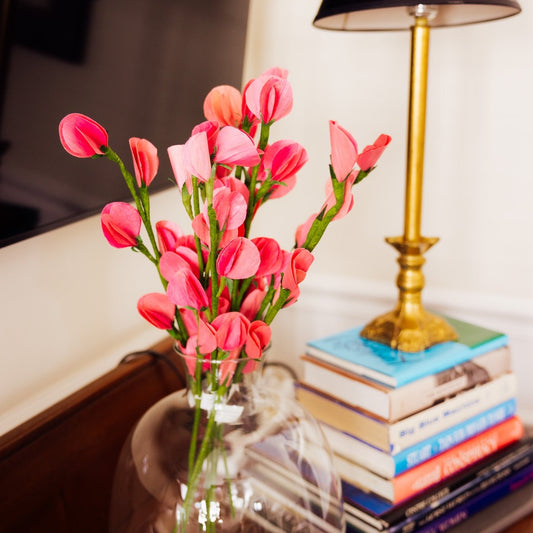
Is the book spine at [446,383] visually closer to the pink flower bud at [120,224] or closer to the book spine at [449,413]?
the book spine at [449,413]

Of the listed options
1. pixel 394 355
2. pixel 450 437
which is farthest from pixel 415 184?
pixel 450 437

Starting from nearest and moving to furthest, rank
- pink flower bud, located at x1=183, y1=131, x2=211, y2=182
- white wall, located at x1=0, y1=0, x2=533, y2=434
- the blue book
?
pink flower bud, located at x1=183, y1=131, x2=211, y2=182
the blue book
white wall, located at x1=0, y1=0, x2=533, y2=434

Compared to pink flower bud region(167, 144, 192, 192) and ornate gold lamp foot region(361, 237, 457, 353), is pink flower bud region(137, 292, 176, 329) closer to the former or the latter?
pink flower bud region(167, 144, 192, 192)

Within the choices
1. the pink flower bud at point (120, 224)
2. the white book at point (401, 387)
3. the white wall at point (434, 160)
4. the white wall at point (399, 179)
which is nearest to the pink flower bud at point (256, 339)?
the pink flower bud at point (120, 224)

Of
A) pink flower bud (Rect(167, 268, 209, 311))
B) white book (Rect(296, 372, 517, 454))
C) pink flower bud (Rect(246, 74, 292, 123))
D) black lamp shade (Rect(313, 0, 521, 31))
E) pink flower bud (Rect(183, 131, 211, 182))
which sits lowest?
white book (Rect(296, 372, 517, 454))

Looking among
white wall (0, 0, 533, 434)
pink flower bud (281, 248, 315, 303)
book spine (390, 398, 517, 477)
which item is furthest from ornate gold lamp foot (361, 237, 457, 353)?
pink flower bud (281, 248, 315, 303)

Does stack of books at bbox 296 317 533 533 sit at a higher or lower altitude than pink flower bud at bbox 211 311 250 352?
lower

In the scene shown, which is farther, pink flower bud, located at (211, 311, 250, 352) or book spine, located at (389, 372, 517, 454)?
book spine, located at (389, 372, 517, 454)

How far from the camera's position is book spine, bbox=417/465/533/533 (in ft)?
2.63

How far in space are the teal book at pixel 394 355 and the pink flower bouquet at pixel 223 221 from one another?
28 cm

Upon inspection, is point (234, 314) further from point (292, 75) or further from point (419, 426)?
point (292, 75)

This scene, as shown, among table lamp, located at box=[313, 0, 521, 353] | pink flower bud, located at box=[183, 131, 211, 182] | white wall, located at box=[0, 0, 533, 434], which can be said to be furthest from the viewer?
white wall, located at box=[0, 0, 533, 434]

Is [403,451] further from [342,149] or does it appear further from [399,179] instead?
[399,179]

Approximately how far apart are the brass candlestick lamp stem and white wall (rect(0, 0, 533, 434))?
27 cm
